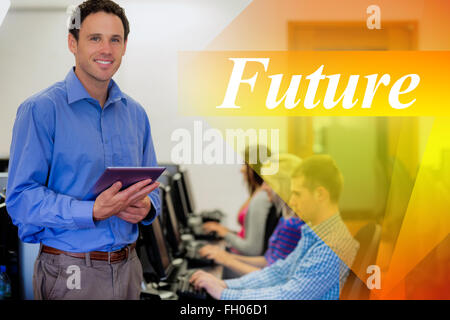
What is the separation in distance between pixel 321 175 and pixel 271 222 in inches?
37.5

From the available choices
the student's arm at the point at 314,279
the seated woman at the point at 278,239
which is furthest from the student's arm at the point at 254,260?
the student's arm at the point at 314,279

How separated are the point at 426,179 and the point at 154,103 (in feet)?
6.33

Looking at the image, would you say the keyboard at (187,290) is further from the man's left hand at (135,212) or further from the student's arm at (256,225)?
the student's arm at (256,225)

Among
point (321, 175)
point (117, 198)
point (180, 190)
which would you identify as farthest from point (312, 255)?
point (180, 190)

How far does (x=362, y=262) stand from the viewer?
1.76 m

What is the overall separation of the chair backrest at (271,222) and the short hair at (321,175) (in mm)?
851

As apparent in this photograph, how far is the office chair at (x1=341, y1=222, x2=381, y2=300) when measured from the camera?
172cm

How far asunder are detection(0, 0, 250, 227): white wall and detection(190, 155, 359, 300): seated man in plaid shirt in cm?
75

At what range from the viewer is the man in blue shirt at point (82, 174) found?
1.39 m

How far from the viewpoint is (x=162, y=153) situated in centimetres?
396

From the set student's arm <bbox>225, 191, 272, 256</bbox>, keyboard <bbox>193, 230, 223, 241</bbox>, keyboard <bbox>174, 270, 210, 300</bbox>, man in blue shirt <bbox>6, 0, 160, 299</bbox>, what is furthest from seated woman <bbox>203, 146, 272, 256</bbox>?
man in blue shirt <bbox>6, 0, 160, 299</bbox>

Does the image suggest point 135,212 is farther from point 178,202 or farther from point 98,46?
point 178,202

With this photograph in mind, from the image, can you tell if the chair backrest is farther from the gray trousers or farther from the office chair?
the gray trousers

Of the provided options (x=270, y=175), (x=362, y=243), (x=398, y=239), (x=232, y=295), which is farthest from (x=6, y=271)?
(x=398, y=239)
